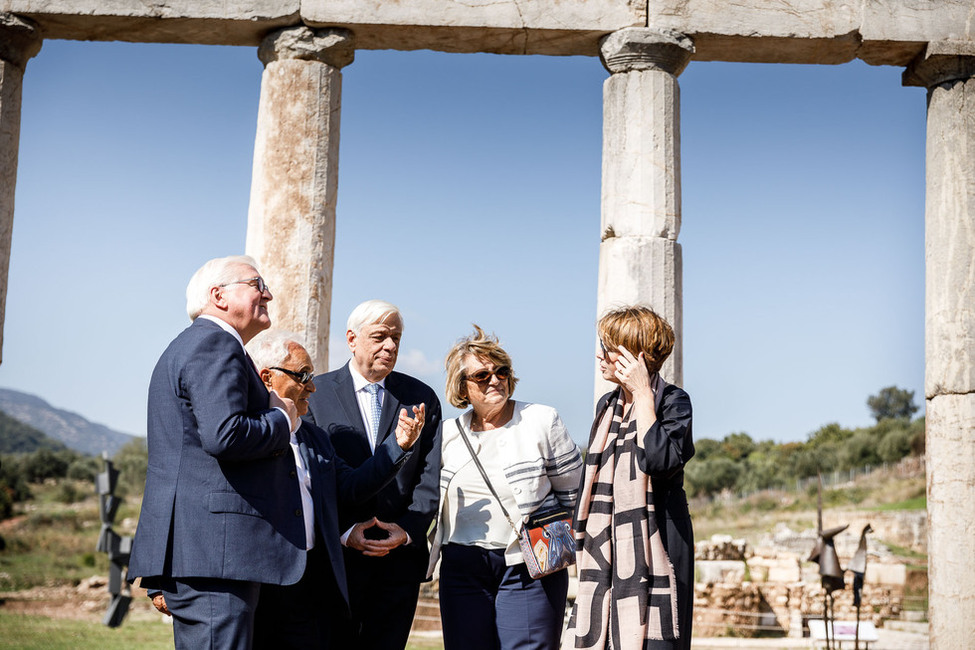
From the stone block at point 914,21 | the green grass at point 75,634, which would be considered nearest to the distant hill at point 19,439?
the green grass at point 75,634

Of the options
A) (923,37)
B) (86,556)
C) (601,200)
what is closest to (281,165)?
(601,200)

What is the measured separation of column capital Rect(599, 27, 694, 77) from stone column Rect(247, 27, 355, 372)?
2.15 meters

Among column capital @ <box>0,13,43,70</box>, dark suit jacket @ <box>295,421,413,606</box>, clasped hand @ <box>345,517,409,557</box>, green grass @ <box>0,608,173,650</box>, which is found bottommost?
green grass @ <box>0,608,173,650</box>

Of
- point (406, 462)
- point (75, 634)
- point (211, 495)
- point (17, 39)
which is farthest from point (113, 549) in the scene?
point (211, 495)

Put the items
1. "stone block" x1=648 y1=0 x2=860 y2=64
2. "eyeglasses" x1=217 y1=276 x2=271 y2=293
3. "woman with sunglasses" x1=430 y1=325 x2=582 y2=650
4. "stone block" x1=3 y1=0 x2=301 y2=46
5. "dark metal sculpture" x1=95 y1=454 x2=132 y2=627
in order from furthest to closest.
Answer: "dark metal sculpture" x1=95 y1=454 x2=132 y2=627 → "stone block" x1=648 y1=0 x2=860 y2=64 → "stone block" x1=3 y1=0 x2=301 y2=46 → "woman with sunglasses" x1=430 y1=325 x2=582 y2=650 → "eyeglasses" x1=217 y1=276 x2=271 y2=293

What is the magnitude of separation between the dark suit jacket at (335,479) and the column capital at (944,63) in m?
5.87

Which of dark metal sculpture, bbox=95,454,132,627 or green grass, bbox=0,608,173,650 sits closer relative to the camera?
green grass, bbox=0,608,173,650

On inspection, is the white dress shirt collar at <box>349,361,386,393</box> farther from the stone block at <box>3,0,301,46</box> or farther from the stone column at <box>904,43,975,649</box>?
the stone column at <box>904,43,975,649</box>

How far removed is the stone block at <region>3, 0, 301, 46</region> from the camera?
26.1ft

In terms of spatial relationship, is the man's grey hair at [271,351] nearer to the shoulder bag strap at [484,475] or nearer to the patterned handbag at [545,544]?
the shoulder bag strap at [484,475]

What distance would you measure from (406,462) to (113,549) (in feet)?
46.1

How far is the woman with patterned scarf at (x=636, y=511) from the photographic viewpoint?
4.57 m

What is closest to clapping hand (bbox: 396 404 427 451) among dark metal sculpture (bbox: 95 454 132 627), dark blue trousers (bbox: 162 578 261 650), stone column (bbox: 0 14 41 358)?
dark blue trousers (bbox: 162 578 261 650)

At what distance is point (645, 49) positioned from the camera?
801 cm
